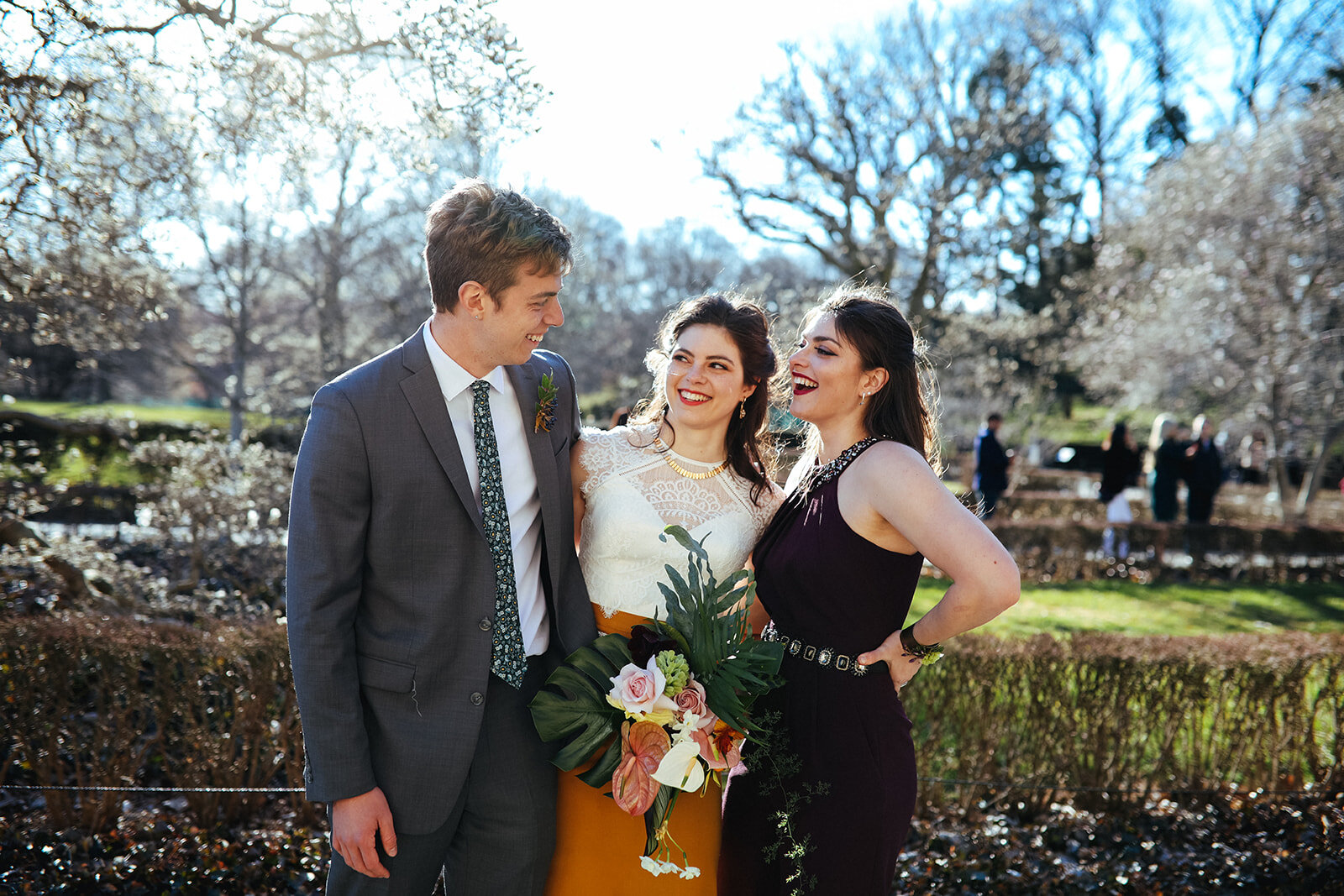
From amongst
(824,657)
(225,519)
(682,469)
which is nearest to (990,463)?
(225,519)

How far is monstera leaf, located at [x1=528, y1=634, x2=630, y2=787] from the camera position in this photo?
7.72ft

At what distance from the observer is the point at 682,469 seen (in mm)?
3053

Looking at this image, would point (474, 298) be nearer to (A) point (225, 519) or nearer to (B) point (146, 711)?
(B) point (146, 711)

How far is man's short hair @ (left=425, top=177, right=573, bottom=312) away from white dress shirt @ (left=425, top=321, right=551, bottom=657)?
21 centimetres

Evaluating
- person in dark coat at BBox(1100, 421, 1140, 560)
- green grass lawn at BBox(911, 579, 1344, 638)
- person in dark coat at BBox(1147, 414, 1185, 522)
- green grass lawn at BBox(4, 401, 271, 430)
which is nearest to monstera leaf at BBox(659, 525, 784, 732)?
green grass lawn at BBox(911, 579, 1344, 638)

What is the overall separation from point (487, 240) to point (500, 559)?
0.87m

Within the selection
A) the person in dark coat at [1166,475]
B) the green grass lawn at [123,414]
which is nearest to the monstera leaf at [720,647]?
the green grass lawn at [123,414]

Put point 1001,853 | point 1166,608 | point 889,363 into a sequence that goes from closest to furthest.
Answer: point 889,363 → point 1001,853 → point 1166,608

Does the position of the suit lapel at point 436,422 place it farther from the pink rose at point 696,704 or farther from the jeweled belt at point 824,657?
the jeweled belt at point 824,657

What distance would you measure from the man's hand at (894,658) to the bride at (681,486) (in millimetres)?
567

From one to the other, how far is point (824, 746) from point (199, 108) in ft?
14.4

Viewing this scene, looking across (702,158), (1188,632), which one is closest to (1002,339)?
(702,158)

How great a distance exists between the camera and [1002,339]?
1872cm

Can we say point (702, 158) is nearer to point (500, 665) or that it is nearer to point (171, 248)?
point (171, 248)
